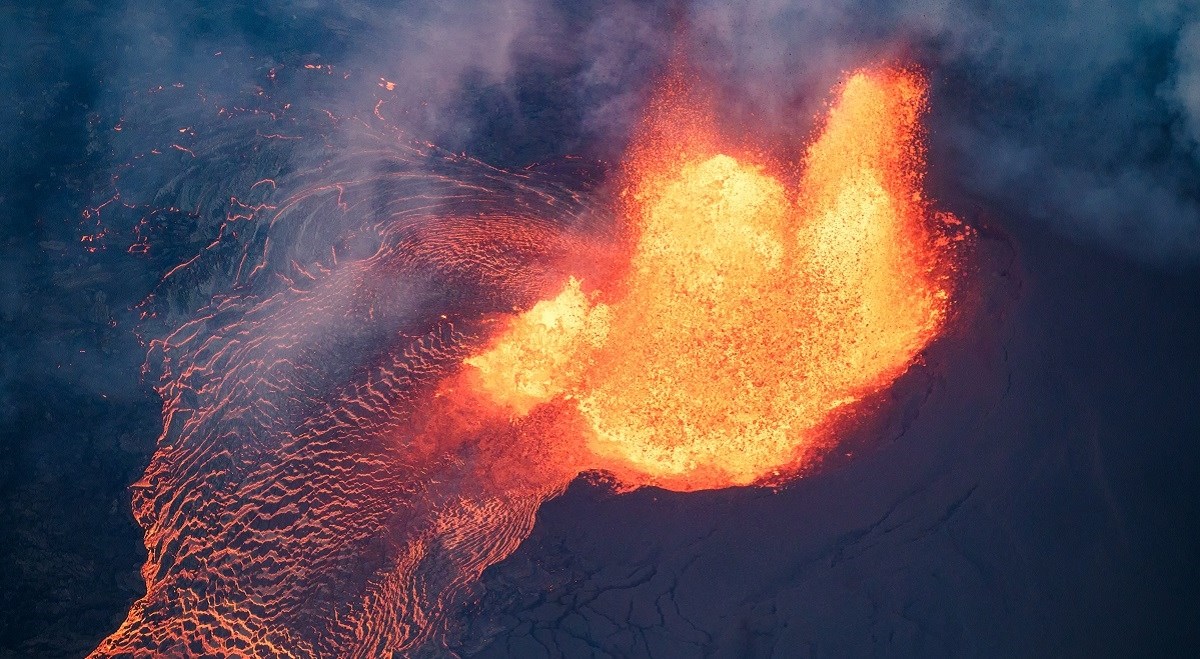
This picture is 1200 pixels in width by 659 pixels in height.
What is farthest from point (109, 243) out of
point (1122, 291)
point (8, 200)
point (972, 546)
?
point (1122, 291)

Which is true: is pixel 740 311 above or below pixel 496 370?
above

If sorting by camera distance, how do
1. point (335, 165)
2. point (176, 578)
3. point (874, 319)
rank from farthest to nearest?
point (335, 165) < point (874, 319) < point (176, 578)

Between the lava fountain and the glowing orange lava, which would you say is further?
the glowing orange lava

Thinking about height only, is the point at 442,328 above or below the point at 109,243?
above

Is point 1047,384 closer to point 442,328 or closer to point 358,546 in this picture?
point 442,328

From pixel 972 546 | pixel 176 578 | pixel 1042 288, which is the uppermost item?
pixel 1042 288
